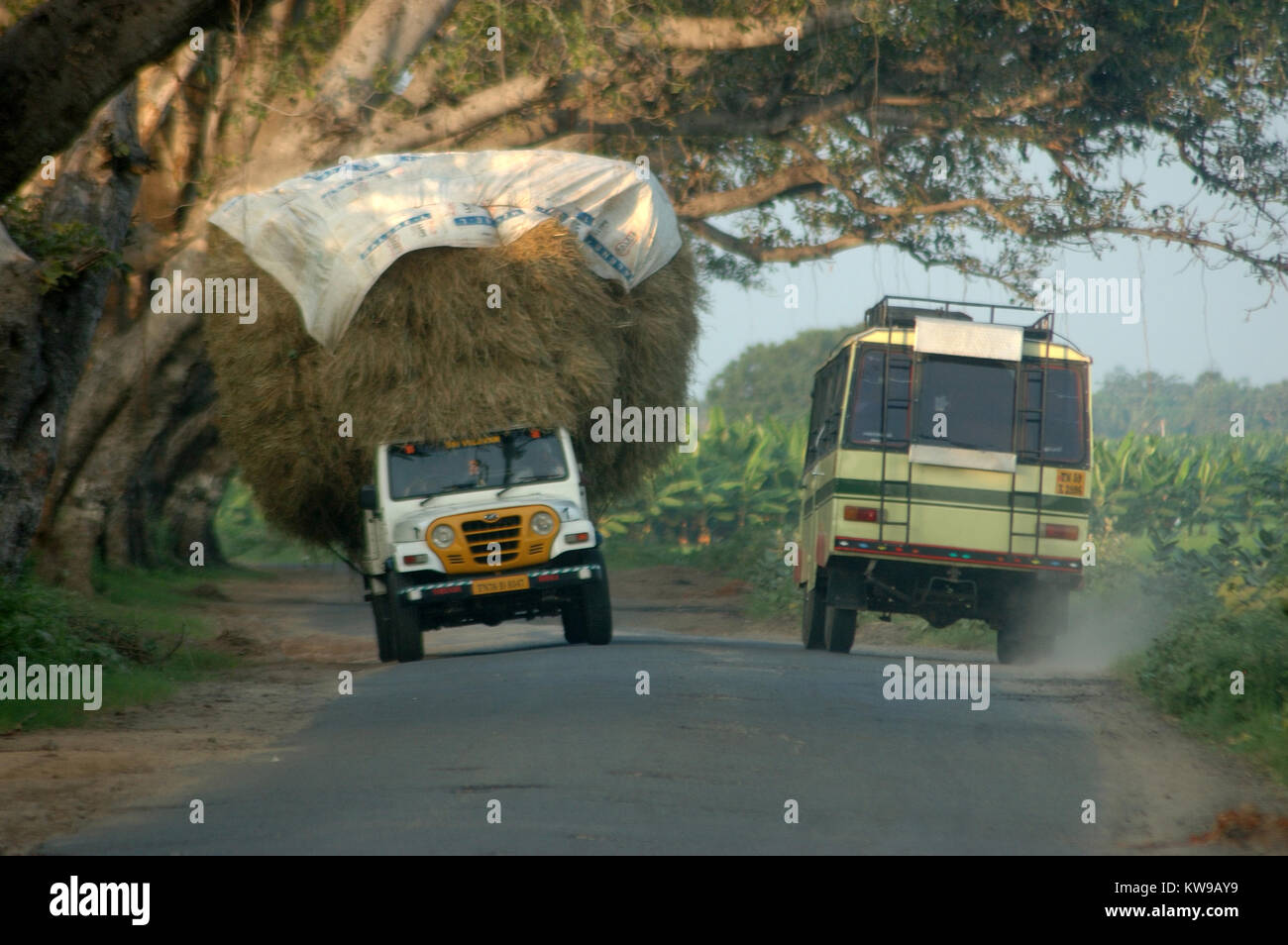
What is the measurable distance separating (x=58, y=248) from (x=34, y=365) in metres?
0.83

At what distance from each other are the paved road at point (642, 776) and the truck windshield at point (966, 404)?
3.38 meters

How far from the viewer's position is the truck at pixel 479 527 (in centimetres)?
1362

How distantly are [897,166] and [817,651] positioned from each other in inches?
370

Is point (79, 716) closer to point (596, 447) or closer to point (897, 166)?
point (596, 447)

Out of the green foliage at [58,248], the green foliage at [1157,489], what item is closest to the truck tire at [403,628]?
the green foliage at [58,248]

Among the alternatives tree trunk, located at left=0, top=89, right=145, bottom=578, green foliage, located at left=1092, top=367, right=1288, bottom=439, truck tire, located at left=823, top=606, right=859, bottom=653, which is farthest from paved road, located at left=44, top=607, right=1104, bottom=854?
green foliage, located at left=1092, top=367, right=1288, bottom=439

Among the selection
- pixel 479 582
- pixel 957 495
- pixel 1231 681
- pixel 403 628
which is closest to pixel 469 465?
pixel 479 582

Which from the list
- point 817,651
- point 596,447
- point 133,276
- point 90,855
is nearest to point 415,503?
point 596,447

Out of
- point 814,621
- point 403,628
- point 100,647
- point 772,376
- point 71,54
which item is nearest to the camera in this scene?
point 71,54

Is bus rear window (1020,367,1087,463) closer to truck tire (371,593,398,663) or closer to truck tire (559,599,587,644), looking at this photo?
truck tire (559,599,587,644)

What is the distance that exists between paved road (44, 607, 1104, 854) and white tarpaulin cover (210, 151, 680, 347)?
348cm

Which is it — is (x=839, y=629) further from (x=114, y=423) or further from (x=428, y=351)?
(x=114, y=423)

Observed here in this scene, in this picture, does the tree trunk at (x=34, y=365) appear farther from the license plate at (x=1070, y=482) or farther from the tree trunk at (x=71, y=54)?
the license plate at (x=1070, y=482)

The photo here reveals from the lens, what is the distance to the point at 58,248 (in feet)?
35.8
